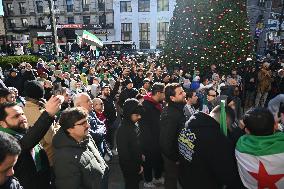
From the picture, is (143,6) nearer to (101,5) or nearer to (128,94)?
(101,5)

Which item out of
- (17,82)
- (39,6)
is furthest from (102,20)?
(17,82)

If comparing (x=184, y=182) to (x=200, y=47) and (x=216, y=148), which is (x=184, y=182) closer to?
(x=216, y=148)

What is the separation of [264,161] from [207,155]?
1.91ft

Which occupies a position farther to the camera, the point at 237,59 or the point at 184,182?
the point at 237,59

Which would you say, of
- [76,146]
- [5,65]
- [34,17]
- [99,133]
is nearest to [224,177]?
[76,146]

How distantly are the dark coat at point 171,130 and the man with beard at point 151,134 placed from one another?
101cm

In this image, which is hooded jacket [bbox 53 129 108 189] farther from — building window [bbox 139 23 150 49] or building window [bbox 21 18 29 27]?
building window [bbox 21 18 29 27]

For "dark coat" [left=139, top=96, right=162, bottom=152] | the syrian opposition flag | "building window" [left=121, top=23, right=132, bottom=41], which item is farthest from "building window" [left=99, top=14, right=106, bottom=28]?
the syrian opposition flag

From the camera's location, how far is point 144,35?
50062 mm

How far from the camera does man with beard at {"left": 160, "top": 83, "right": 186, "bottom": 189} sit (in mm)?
4316

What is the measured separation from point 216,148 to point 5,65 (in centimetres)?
1817

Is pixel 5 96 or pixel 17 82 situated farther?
pixel 17 82

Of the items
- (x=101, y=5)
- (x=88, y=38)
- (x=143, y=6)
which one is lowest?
(x=88, y=38)

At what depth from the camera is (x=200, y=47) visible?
11.7 meters
